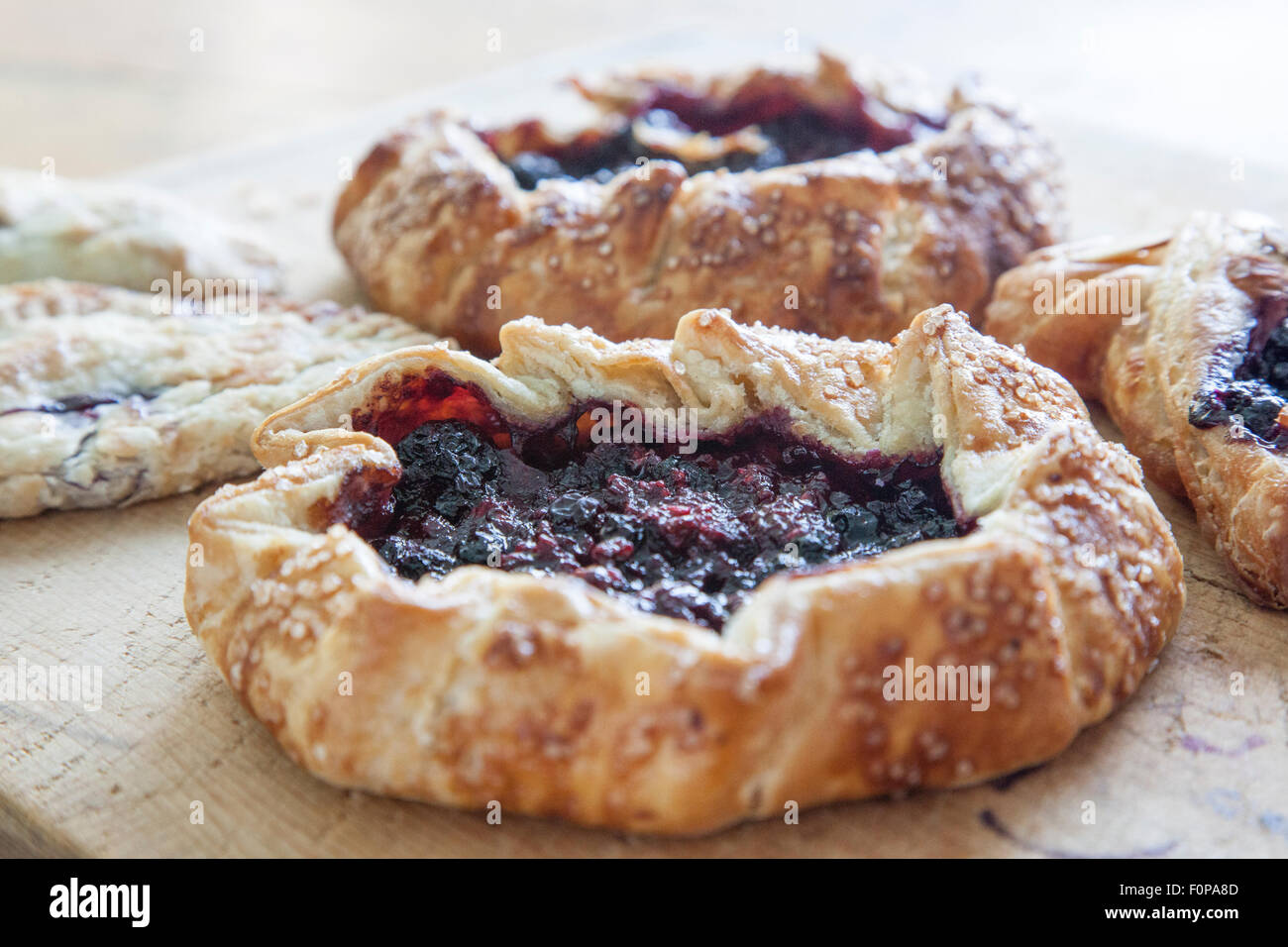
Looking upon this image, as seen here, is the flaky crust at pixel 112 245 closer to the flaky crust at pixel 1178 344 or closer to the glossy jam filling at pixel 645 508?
the glossy jam filling at pixel 645 508

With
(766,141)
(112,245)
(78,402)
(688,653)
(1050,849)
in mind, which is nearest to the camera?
(688,653)

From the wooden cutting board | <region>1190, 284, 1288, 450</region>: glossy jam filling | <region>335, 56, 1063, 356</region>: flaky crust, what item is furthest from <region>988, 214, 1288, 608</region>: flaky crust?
<region>335, 56, 1063, 356</region>: flaky crust

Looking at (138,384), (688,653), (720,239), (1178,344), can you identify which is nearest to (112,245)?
(138,384)

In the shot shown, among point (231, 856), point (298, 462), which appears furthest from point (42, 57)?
point (231, 856)

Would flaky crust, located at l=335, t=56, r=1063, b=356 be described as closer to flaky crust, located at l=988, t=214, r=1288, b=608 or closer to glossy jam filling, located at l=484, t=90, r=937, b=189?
glossy jam filling, located at l=484, t=90, r=937, b=189

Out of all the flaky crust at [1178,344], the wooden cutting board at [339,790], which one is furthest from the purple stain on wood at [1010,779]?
the flaky crust at [1178,344]

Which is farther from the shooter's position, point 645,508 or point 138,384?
point 138,384

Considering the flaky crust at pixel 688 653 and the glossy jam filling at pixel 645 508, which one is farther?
the glossy jam filling at pixel 645 508

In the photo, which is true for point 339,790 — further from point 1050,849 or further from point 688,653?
point 1050,849
